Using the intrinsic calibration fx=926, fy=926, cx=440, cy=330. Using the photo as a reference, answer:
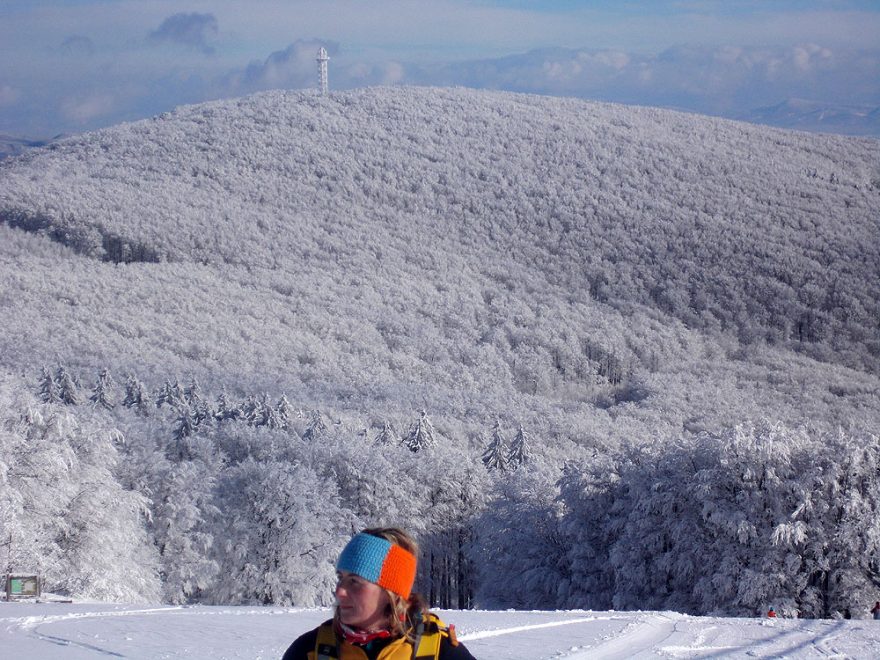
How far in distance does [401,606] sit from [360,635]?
232 millimetres

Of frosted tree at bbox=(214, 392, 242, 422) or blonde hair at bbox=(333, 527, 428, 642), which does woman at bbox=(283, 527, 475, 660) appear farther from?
frosted tree at bbox=(214, 392, 242, 422)

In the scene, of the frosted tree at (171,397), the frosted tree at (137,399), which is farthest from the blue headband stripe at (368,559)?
the frosted tree at (171,397)

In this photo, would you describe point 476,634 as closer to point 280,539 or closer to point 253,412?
point 280,539

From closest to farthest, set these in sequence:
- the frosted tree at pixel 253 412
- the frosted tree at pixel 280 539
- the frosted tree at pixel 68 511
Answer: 1. the frosted tree at pixel 68 511
2. the frosted tree at pixel 280 539
3. the frosted tree at pixel 253 412

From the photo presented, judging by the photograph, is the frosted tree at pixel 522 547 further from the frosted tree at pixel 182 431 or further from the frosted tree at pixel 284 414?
the frosted tree at pixel 284 414

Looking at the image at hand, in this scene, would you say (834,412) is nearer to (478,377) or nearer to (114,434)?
(478,377)

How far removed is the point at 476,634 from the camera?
14.7 m

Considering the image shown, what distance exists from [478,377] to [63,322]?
2560 inches

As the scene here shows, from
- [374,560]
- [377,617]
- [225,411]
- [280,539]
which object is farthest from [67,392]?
[374,560]

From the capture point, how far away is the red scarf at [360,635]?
4.35m

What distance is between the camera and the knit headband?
4.29 meters

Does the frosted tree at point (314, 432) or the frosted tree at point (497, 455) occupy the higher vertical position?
the frosted tree at point (314, 432)

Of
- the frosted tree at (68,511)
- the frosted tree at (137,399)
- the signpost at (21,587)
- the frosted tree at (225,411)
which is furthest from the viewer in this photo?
the frosted tree at (137,399)

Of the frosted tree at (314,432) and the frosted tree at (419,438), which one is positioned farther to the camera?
the frosted tree at (419,438)
